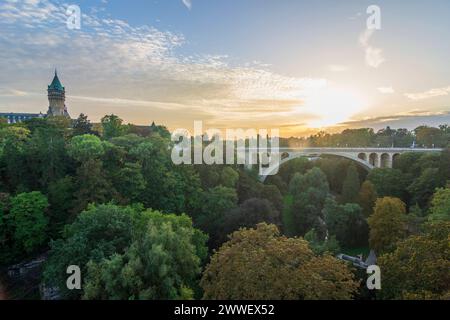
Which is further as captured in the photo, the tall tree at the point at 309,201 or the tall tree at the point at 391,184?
the tall tree at the point at 391,184

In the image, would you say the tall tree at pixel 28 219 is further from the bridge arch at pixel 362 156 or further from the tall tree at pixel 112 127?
the bridge arch at pixel 362 156

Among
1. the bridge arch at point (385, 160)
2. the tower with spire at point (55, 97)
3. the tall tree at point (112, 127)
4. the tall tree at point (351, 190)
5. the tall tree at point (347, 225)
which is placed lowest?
the tall tree at point (347, 225)

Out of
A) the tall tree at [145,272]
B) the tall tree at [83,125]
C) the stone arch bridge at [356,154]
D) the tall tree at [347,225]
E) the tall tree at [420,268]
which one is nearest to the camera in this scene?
the tall tree at [420,268]

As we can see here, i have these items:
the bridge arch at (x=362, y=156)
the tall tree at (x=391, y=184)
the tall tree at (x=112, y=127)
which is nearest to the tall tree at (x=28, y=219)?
the tall tree at (x=112, y=127)

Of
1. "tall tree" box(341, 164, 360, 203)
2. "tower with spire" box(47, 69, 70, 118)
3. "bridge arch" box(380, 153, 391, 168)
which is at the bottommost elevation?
"tall tree" box(341, 164, 360, 203)

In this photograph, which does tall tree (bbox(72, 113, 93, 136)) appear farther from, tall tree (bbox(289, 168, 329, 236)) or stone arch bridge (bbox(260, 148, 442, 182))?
stone arch bridge (bbox(260, 148, 442, 182))

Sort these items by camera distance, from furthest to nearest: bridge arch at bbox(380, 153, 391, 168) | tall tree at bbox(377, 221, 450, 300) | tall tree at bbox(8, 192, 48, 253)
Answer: bridge arch at bbox(380, 153, 391, 168) < tall tree at bbox(8, 192, 48, 253) < tall tree at bbox(377, 221, 450, 300)

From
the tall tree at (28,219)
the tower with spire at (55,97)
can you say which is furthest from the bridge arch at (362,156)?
the tower with spire at (55,97)

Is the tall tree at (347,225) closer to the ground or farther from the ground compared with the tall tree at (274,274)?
closer to the ground

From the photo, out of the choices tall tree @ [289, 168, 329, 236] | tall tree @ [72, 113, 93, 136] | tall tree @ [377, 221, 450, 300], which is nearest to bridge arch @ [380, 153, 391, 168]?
tall tree @ [289, 168, 329, 236]

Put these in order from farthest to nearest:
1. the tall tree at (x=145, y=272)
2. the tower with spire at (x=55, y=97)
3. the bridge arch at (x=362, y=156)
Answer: the tower with spire at (x=55, y=97), the bridge arch at (x=362, y=156), the tall tree at (x=145, y=272)
